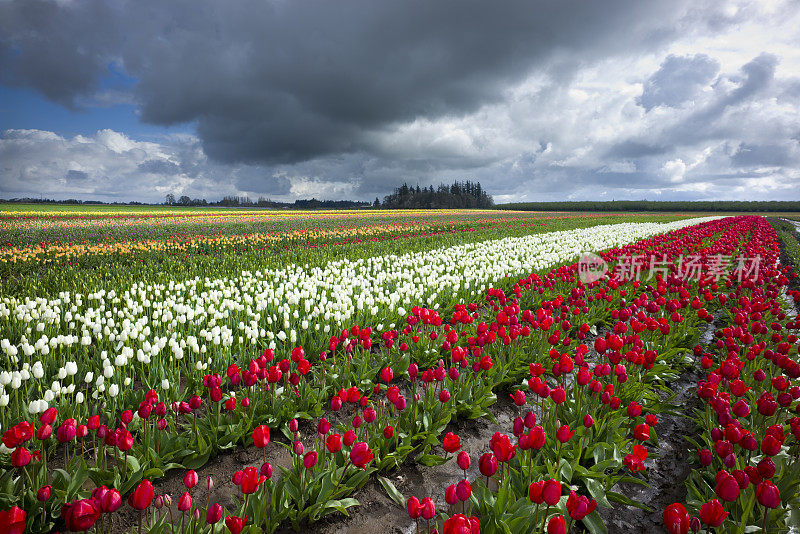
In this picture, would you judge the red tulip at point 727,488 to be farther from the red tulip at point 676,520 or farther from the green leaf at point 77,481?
the green leaf at point 77,481

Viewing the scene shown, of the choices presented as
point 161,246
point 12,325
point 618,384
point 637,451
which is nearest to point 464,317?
point 618,384

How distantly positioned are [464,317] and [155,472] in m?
3.76

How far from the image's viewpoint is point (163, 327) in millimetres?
6371

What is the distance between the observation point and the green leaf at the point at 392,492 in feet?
10.4

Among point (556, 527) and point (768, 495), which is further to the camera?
point (768, 495)

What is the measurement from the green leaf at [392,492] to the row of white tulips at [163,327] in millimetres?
2201

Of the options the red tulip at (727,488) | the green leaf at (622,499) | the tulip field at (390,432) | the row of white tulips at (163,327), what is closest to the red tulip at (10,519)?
the tulip field at (390,432)

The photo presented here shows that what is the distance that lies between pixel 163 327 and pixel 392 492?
498 cm

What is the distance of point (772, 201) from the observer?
112125mm

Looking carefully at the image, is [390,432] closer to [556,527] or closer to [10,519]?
[556,527]

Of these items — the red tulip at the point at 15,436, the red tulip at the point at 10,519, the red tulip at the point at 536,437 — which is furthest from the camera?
the red tulip at the point at 536,437

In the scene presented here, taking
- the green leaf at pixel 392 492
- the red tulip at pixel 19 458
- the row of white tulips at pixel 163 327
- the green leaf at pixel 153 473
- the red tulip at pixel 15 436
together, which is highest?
the red tulip at pixel 15 436

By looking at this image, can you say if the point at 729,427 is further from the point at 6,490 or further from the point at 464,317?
the point at 6,490

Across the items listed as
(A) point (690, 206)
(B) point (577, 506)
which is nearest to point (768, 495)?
(B) point (577, 506)
